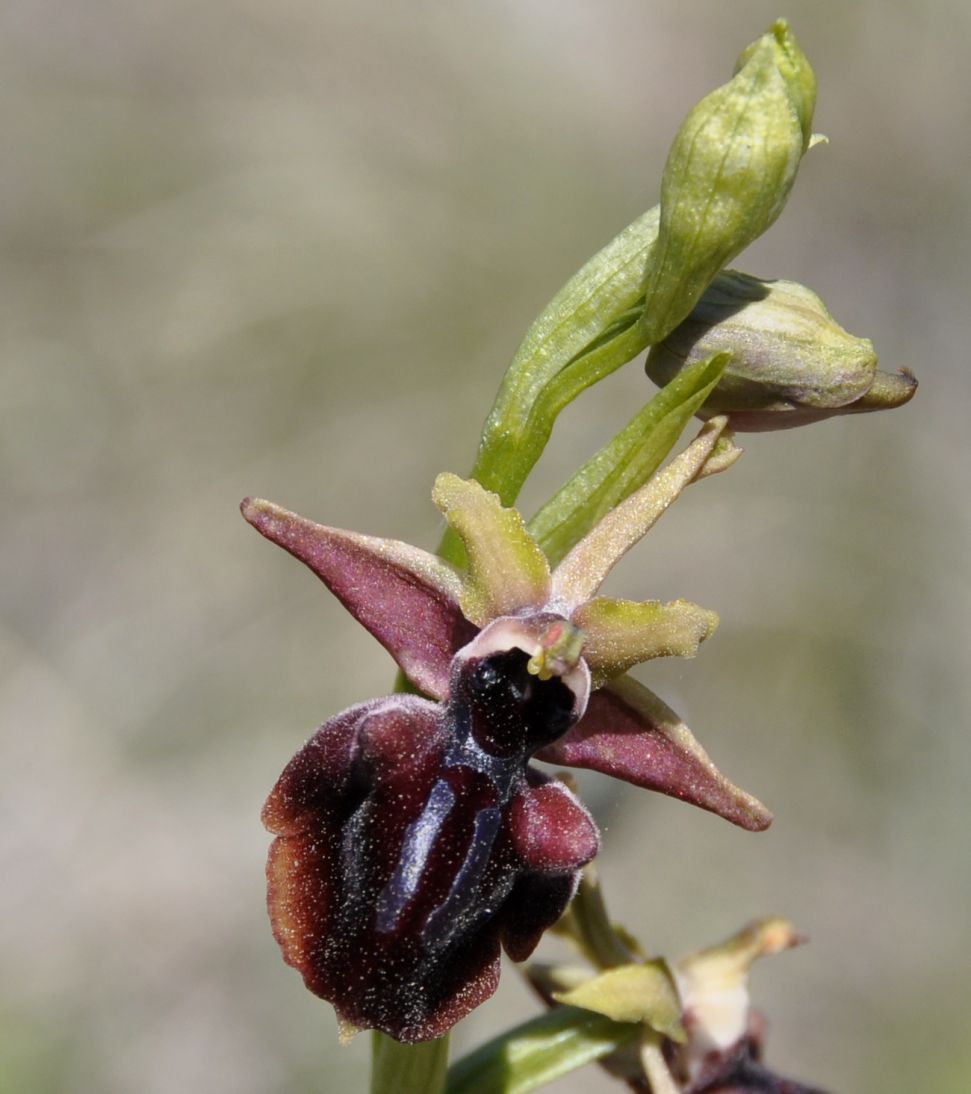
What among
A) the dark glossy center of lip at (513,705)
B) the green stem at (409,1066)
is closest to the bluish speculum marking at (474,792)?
the dark glossy center of lip at (513,705)

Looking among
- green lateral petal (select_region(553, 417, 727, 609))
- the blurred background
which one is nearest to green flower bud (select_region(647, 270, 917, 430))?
green lateral petal (select_region(553, 417, 727, 609))

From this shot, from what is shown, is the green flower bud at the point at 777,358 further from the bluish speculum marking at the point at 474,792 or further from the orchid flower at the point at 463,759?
the bluish speculum marking at the point at 474,792

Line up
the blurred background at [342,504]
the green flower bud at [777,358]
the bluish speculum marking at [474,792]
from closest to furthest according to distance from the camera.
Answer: the bluish speculum marking at [474,792] → the green flower bud at [777,358] → the blurred background at [342,504]

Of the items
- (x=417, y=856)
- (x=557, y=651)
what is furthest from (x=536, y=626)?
(x=417, y=856)

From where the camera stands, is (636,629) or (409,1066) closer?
(636,629)

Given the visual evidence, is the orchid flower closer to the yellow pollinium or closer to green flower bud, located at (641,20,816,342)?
the yellow pollinium

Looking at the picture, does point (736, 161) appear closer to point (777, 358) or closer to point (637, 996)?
point (777, 358)

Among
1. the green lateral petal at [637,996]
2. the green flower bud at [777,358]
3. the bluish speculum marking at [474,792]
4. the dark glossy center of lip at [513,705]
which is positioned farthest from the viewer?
the green lateral petal at [637,996]
